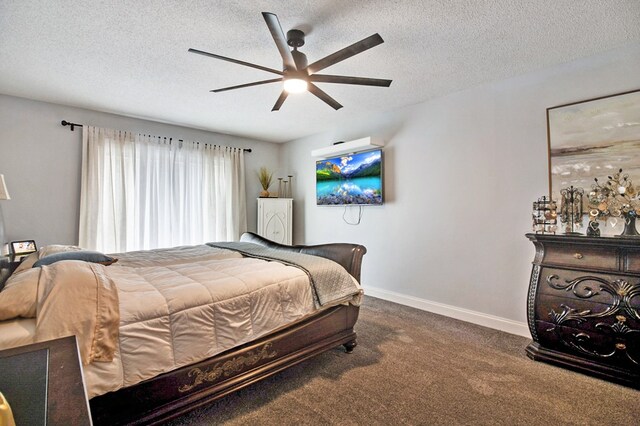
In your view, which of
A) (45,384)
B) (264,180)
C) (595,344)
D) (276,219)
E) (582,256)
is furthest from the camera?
(264,180)

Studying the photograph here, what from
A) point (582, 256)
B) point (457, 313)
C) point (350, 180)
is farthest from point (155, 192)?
point (582, 256)

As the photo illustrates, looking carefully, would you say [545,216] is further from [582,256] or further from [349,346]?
[349,346]

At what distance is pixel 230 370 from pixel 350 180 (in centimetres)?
310

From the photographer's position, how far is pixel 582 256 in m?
2.23

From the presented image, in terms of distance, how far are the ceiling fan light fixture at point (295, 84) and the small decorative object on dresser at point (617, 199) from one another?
2370 mm

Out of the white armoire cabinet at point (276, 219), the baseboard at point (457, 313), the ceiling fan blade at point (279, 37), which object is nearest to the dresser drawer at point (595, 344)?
the baseboard at point (457, 313)

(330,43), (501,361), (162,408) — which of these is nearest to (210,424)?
(162,408)

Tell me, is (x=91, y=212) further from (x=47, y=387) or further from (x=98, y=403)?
(x=47, y=387)

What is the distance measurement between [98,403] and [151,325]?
376 mm

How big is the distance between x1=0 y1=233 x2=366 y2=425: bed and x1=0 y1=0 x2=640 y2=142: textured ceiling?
1.67 m

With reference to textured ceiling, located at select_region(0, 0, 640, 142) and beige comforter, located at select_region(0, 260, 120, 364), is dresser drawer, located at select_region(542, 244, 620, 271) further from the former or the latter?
beige comforter, located at select_region(0, 260, 120, 364)

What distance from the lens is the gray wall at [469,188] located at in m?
2.80

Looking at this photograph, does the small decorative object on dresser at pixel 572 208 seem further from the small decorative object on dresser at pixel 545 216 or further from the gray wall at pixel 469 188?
the gray wall at pixel 469 188

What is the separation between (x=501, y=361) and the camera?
238cm
